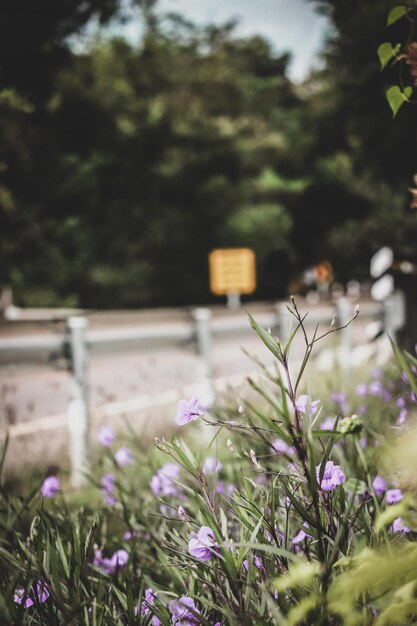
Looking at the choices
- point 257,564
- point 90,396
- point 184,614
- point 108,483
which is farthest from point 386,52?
point 90,396

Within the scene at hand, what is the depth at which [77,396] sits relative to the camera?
4.02 metres

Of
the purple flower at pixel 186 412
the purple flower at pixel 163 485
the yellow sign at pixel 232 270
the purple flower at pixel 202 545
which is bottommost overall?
the purple flower at pixel 163 485

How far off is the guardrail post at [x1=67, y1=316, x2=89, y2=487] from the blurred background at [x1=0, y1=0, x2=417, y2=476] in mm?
19

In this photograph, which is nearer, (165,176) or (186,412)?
(186,412)

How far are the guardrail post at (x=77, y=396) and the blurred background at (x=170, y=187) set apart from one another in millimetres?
19

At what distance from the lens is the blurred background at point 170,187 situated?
3529 millimetres

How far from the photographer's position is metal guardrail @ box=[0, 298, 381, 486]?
3.93m

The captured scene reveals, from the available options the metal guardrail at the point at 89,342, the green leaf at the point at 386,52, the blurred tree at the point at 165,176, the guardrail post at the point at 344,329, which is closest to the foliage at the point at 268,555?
the green leaf at the point at 386,52

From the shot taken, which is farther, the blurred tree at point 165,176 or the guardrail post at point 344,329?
the blurred tree at point 165,176

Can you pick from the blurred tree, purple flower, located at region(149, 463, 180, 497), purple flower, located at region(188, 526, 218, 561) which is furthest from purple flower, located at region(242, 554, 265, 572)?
the blurred tree

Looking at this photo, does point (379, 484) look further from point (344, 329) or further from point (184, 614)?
point (344, 329)

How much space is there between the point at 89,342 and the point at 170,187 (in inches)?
883

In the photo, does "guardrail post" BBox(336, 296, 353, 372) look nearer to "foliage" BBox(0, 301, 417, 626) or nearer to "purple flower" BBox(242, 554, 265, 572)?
"foliage" BBox(0, 301, 417, 626)

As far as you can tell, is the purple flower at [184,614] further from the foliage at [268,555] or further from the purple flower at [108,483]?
the purple flower at [108,483]
